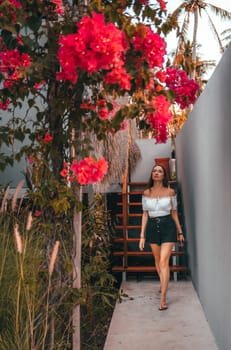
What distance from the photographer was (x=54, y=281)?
12.4 feet

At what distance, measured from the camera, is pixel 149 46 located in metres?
2.73

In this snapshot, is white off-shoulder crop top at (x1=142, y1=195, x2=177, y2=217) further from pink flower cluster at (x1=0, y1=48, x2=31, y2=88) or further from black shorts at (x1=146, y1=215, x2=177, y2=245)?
pink flower cluster at (x1=0, y1=48, x2=31, y2=88)

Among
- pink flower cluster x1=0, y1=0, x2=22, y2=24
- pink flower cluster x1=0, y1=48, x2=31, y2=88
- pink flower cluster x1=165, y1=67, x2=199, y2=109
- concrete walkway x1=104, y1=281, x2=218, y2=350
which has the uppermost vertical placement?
pink flower cluster x1=0, y1=0, x2=22, y2=24

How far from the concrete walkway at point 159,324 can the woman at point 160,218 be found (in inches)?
11.6

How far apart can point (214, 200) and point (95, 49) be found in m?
2.71

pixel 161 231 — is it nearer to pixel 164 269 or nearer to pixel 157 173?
pixel 164 269

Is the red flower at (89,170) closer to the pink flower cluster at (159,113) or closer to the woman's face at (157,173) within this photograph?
the pink flower cluster at (159,113)

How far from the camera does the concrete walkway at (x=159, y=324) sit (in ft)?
16.1

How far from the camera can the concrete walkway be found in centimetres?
490

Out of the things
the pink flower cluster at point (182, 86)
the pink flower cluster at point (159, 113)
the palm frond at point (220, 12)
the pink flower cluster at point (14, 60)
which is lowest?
the pink flower cluster at point (159, 113)

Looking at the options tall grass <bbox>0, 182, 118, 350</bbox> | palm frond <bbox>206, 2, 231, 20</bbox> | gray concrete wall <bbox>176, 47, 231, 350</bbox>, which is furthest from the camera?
palm frond <bbox>206, 2, 231, 20</bbox>

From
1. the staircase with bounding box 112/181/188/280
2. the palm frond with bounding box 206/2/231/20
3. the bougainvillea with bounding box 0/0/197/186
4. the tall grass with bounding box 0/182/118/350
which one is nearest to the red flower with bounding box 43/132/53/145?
the bougainvillea with bounding box 0/0/197/186

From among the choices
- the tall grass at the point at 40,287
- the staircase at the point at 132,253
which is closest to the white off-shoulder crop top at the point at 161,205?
the staircase at the point at 132,253

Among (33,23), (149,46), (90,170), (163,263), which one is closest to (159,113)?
(149,46)
